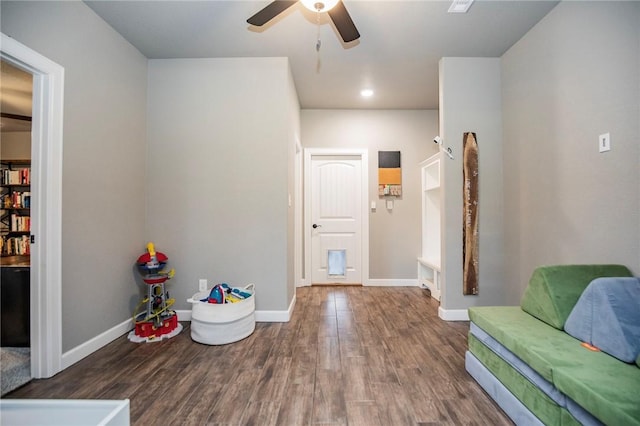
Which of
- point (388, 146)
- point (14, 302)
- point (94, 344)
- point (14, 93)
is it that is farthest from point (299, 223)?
point (14, 93)

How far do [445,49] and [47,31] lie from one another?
3.14 metres

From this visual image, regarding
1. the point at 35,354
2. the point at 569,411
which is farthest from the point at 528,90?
the point at 35,354

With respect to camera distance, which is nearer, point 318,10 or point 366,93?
point 318,10

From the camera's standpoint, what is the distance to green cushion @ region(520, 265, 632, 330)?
4.83 feet

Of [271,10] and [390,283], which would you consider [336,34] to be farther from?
[390,283]

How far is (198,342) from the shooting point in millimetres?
2215

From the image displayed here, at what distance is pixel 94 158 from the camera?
6.83 ft

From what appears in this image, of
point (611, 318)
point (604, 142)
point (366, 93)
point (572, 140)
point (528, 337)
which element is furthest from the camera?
point (366, 93)

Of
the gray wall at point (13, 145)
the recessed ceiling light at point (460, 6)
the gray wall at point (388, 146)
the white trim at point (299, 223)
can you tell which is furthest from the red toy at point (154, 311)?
the gray wall at point (13, 145)

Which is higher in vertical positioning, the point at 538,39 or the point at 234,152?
the point at 538,39

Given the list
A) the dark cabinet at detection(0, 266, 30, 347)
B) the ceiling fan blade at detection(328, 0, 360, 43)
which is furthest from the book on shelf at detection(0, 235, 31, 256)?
the ceiling fan blade at detection(328, 0, 360, 43)

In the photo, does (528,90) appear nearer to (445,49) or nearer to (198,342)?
(445,49)

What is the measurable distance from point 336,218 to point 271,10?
2770 millimetres

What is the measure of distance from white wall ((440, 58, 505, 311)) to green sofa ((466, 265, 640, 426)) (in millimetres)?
939
